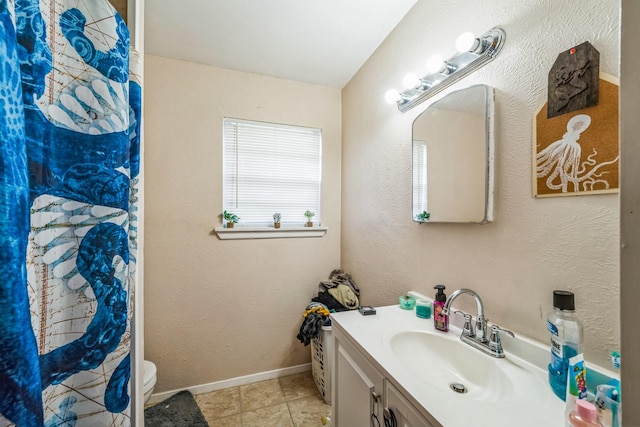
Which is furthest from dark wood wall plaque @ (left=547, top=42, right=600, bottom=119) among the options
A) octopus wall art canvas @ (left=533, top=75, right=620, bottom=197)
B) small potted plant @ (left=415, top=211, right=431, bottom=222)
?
small potted plant @ (left=415, top=211, right=431, bottom=222)

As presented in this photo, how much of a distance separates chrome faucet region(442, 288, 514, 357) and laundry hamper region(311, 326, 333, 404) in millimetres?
913

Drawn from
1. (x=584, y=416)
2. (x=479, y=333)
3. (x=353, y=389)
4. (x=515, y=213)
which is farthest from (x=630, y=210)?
(x=353, y=389)

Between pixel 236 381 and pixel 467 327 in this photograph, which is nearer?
pixel 467 327

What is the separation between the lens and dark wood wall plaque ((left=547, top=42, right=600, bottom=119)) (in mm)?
706

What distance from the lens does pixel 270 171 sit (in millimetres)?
2100

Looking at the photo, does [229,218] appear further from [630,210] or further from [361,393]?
[630,210]

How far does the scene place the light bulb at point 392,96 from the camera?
4.82 ft

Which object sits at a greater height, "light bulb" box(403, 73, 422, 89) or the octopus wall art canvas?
"light bulb" box(403, 73, 422, 89)

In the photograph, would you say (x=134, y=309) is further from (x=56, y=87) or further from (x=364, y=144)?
(x=364, y=144)

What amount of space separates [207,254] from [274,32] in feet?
5.05

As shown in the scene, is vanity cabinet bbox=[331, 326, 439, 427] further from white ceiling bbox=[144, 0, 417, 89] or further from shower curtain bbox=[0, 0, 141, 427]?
white ceiling bbox=[144, 0, 417, 89]

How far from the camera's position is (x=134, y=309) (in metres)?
0.87

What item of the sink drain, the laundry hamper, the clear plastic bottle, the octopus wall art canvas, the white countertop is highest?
the octopus wall art canvas

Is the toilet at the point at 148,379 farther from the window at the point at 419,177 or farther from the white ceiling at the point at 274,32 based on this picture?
the white ceiling at the point at 274,32
